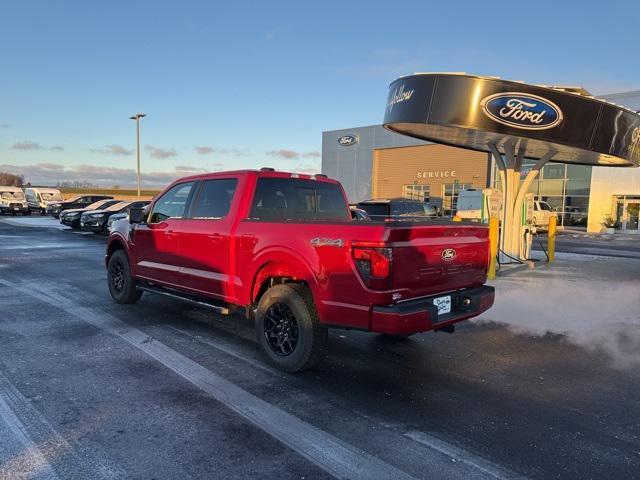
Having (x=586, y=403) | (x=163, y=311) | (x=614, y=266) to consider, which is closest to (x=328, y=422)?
(x=586, y=403)

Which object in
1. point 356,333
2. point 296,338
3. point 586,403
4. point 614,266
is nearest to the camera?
point 586,403

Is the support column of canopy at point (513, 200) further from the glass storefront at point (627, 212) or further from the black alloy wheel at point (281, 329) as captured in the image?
the glass storefront at point (627, 212)

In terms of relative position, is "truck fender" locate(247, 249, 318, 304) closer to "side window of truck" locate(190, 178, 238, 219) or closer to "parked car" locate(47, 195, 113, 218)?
"side window of truck" locate(190, 178, 238, 219)

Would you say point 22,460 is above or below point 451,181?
below

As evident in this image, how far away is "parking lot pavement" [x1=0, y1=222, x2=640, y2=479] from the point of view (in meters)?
3.08

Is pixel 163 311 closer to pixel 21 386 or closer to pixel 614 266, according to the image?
pixel 21 386

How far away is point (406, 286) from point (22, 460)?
2.99 meters

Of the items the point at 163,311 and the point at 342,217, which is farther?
the point at 163,311

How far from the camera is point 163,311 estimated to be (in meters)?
7.08

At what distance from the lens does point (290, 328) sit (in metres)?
4.71

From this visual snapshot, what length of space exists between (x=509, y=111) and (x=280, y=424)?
33.5 ft

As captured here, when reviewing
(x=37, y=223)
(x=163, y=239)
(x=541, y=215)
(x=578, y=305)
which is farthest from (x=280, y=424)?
(x=37, y=223)

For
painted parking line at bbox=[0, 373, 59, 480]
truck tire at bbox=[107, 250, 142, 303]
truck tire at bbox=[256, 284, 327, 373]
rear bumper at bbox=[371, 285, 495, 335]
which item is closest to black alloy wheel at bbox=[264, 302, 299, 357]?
truck tire at bbox=[256, 284, 327, 373]

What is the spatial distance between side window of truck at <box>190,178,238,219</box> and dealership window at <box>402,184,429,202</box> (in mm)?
37370
